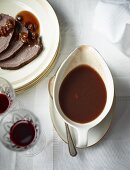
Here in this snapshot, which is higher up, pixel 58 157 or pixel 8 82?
pixel 8 82

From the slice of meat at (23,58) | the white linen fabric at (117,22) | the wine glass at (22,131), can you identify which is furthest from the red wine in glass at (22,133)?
the white linen fabric at (117,22)

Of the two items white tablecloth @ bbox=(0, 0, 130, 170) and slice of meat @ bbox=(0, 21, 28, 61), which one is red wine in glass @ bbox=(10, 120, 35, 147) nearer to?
white tablecloth @ bbox=(0, 0, 130, 170)

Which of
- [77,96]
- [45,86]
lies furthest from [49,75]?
[77,96]

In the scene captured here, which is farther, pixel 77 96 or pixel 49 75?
pixel 49 75

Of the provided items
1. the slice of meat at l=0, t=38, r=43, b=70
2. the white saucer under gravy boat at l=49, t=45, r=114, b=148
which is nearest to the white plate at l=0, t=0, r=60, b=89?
the slice of meat at l=0, t=38, r=43, b=70

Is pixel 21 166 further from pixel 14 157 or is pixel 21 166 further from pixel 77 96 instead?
pixel 77 96

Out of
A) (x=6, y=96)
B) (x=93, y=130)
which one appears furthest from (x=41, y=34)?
(x=93, y=130)

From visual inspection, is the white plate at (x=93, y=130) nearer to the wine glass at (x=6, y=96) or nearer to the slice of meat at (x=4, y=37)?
the wine glass at (x=6, y=96)
